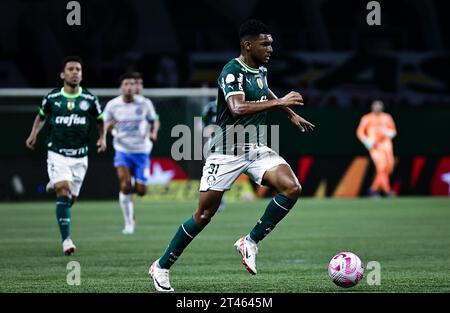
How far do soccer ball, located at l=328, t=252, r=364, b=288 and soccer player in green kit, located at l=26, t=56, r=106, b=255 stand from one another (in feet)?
16.4

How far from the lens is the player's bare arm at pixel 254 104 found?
30.1ft

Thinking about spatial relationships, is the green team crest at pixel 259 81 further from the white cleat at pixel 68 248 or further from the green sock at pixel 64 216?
the green sock at pixel 64 216

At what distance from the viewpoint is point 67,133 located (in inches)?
547

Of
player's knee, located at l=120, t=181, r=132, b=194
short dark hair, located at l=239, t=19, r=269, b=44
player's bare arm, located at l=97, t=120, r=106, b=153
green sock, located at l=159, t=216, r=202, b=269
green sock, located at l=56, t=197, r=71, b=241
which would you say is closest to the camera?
green sock, located at l=159, t=216, r=202, b=269

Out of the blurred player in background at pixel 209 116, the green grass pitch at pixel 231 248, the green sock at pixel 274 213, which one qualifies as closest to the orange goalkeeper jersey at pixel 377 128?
the green grass pitch at pixel 231 248

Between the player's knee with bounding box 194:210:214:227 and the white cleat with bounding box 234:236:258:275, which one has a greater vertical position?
the player's knee with bounding box 194:210:214:227

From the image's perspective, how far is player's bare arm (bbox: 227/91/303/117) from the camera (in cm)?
916

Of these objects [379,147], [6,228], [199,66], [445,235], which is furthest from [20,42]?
[445,235]

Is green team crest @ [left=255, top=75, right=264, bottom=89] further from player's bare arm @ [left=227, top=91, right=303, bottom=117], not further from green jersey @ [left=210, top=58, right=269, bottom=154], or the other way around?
player's bare arm @ [left=227, top=91, right=303, bottom=117]

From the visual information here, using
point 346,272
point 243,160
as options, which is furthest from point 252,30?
point 346,272

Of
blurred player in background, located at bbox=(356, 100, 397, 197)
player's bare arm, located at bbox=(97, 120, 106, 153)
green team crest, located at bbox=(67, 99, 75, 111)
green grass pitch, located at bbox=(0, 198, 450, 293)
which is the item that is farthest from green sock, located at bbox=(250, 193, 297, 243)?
blurred player in background, located at bbox=(356, 100, 397, 197)

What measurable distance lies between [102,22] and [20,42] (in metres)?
2.75

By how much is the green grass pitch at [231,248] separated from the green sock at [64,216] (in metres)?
0.31

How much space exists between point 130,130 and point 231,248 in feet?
15.3
